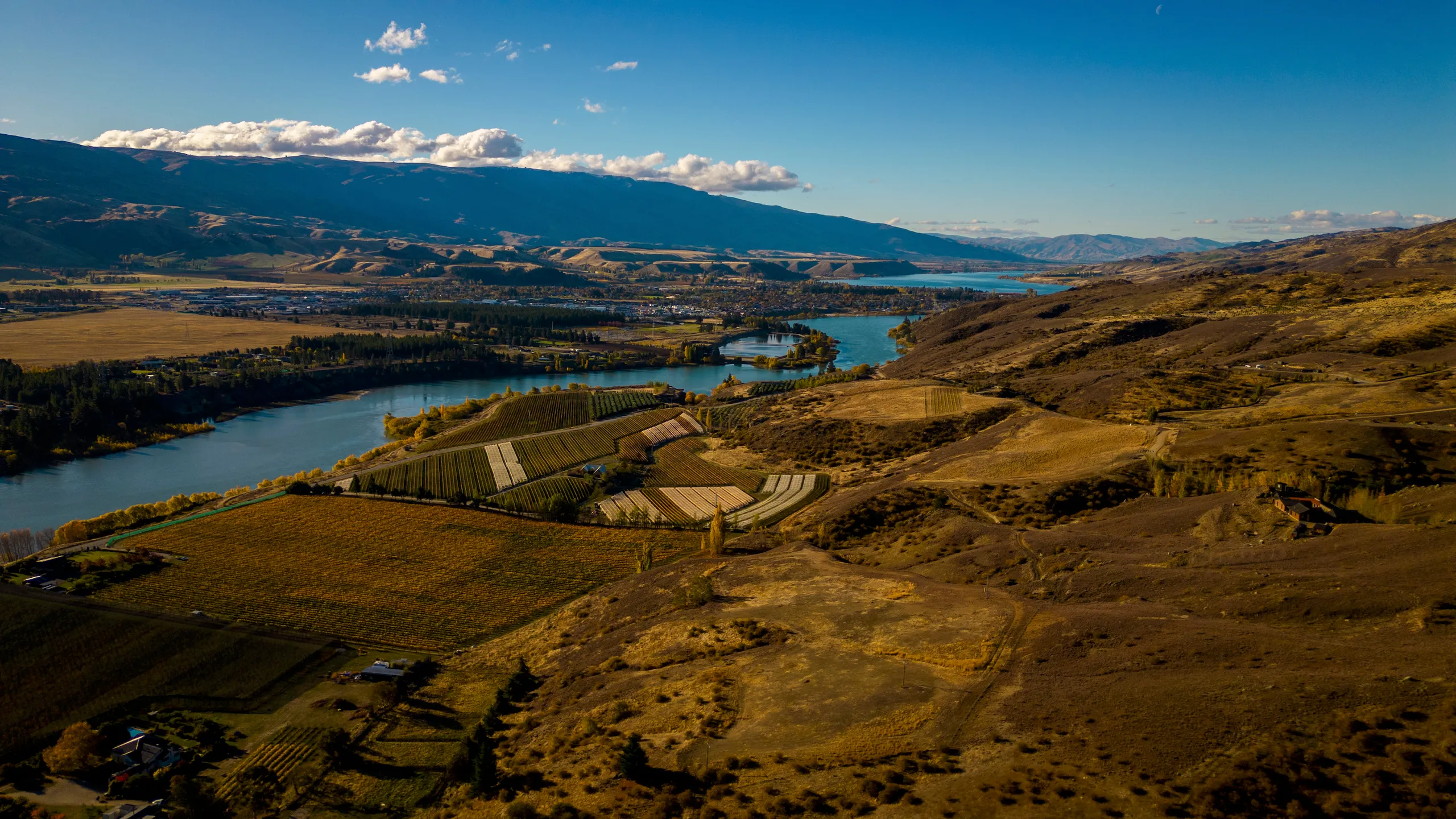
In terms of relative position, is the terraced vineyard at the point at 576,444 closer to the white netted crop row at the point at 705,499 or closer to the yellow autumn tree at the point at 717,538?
the white netted crop row at the point at 705,499

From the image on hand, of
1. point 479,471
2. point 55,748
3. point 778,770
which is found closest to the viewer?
point 778,770

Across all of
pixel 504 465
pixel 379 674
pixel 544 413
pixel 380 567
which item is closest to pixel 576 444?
pixel 504 465

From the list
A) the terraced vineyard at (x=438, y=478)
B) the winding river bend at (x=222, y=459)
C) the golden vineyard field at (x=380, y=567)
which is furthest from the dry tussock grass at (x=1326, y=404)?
the winding river bend at (x=222, y=459)

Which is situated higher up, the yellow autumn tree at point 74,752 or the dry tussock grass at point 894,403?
the dry tussock grass at point 894,403

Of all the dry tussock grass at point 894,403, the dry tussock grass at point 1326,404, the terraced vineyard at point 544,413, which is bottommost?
the terraced vineyard at point 544,413

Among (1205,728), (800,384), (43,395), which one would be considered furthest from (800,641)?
(43,395)

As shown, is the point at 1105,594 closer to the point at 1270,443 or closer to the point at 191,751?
the point at 1270,443

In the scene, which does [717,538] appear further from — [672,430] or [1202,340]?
[1202,340]
